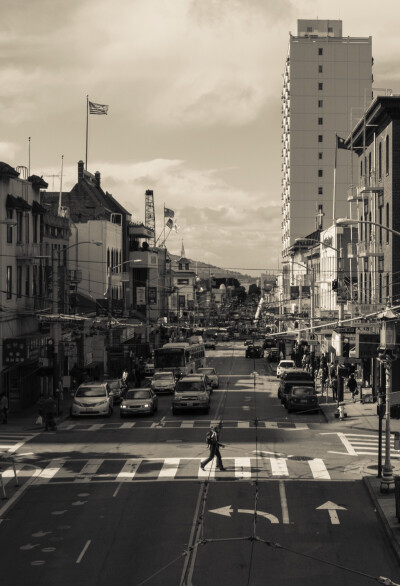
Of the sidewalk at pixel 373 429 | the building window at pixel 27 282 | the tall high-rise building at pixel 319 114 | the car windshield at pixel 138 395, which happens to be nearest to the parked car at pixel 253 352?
the tall high-rise building at pixel 319 114

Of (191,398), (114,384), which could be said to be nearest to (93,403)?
(191,398)

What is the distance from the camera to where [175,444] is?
3438 cm

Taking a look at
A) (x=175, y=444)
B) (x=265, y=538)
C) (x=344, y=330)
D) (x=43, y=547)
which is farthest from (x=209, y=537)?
(x=344, y=330)

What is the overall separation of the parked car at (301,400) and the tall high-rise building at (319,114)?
3365 inches

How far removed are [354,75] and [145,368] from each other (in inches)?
2947

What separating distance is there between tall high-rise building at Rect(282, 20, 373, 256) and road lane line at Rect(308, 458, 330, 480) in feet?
332

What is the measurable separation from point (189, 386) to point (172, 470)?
17.4 m

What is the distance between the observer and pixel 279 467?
96.2 ft

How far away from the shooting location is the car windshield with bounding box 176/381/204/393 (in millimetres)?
45750

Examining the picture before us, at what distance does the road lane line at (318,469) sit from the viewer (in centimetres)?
2778

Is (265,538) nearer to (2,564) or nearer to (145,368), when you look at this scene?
(2,564)

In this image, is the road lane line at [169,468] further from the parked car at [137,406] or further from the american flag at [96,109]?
the american flag at [96,109]

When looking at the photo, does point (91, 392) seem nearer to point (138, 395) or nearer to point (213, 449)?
point (138, 395)

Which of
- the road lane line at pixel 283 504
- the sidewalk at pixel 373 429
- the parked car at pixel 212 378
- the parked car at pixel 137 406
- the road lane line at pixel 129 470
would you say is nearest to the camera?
the sidewalk at pixel 373 429
